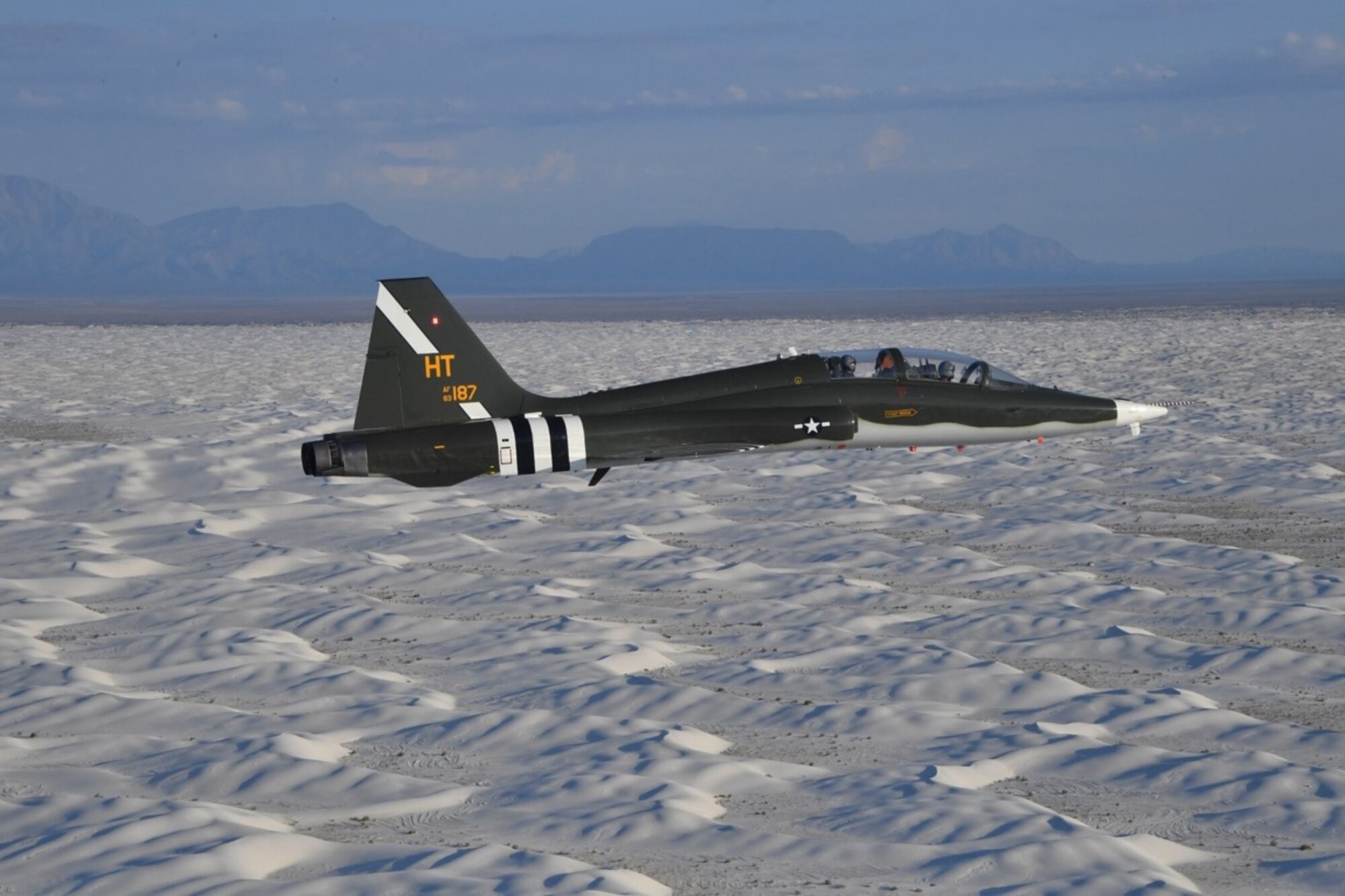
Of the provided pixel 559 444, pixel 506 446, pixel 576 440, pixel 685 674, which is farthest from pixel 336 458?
pixel 685 674

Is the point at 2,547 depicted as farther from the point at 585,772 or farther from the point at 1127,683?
the point at 1127,683

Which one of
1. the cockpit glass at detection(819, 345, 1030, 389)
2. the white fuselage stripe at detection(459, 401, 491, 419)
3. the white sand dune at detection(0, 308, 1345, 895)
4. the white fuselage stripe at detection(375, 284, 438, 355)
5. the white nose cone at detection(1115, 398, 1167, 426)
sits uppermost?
the white fuselage stripe at detection(375, 284, 438, 355)

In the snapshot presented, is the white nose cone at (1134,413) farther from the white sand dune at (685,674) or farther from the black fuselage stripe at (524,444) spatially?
the black fuselage stripe at (524,444)


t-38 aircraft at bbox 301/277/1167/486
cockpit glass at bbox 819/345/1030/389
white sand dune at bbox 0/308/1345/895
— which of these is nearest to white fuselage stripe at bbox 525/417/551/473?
t-38 aircraft at bbox 301/277/1167/486

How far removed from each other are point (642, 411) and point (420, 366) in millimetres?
3683

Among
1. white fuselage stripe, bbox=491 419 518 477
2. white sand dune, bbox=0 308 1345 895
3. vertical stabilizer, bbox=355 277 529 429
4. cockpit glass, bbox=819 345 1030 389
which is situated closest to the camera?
A: white sand dune, bbox=0 308 1345 895

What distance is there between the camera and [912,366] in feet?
82.8

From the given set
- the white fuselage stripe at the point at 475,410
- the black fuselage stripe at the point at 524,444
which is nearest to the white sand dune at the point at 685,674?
the black fuselage stripe at the point at 524,444

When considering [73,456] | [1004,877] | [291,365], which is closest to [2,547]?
[73,456]

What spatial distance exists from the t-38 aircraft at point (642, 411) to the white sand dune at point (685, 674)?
0.96 metres

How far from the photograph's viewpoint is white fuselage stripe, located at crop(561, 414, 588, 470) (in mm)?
22891

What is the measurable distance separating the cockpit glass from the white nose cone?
2.06 meters

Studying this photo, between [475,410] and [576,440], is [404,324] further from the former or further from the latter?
[576,440]

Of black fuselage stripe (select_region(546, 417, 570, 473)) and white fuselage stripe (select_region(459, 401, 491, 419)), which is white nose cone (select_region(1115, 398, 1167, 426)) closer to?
black fuselage stripe (select_region(546, 417, 570, 473))
